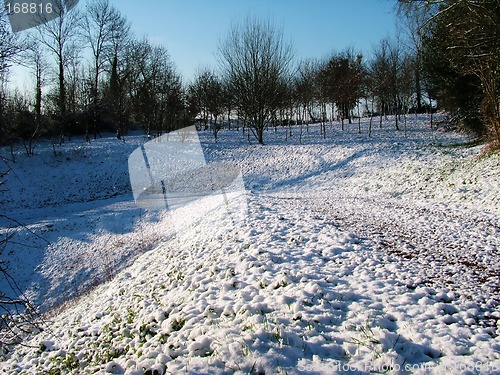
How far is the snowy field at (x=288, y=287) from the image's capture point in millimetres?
3502

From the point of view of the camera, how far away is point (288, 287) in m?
4.94

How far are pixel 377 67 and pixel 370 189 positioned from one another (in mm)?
18691

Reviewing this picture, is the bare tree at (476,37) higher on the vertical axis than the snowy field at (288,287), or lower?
higher

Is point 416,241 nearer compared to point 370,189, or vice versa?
point 416,241

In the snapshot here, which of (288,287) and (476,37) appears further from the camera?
(476,37)

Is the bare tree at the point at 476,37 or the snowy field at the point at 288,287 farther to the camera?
the bare tree at the point at 476,37

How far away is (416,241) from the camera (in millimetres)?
7227

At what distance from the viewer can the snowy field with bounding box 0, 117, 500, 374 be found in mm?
3502

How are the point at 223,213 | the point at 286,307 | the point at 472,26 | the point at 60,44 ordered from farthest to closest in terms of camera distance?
the point at 60,44, the point at 472,26, the point at 223,213, the point at 286,307

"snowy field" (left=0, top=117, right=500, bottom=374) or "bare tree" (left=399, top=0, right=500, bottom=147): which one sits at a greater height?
"bare tree" (left=399, top=0, right=500, bottom=147)

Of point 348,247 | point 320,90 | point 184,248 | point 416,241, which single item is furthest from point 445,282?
point 320,90

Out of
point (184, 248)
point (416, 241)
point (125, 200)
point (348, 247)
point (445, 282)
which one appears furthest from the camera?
point (125, 200)

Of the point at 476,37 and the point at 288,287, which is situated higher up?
the point at 476,37

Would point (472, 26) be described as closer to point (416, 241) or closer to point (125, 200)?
point (416, 241)
